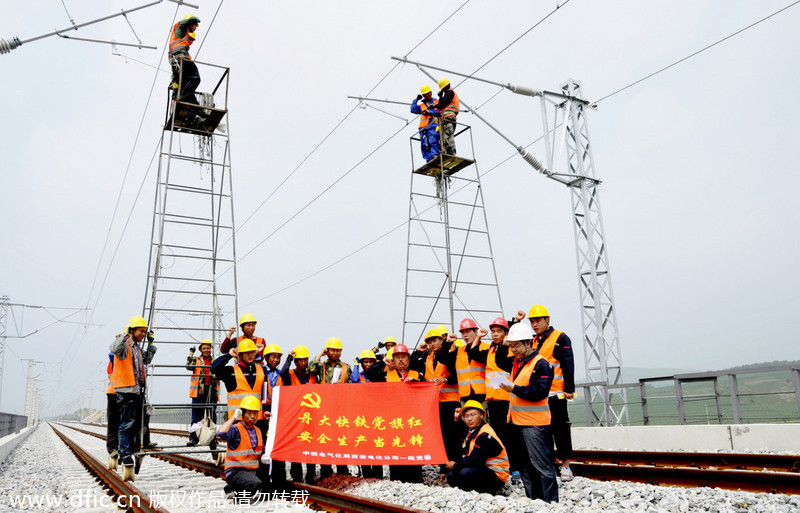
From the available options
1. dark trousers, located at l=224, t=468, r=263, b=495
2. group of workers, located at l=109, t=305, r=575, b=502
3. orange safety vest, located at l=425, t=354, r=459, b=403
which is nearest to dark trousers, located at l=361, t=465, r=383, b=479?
group of workers, located at l=109, t=305, r=575, b=502

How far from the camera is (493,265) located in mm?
15070

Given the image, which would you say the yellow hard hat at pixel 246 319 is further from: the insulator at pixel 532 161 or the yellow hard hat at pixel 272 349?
the insulator at pixel 532 161

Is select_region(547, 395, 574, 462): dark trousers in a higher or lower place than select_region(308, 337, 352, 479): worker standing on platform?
lower

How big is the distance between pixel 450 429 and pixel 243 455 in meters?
2.87

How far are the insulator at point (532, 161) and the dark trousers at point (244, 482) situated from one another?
402 inches

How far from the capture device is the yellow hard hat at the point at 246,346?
8344 millimetres

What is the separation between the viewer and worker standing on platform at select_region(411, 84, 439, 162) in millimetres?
15414

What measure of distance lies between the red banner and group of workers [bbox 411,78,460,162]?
330 inches

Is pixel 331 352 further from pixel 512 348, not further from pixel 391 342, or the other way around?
pixel 512 348

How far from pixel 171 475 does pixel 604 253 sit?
11208 millimetres

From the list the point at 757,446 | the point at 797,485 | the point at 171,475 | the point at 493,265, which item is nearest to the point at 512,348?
the point at 797,485

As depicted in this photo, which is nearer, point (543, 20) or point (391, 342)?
point (543, 20)

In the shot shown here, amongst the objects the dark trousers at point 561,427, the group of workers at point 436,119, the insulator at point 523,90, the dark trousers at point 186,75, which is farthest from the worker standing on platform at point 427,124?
the dark trousers at point 561,427

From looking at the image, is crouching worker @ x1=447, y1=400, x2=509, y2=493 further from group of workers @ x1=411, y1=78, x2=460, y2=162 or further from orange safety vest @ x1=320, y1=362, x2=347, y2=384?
group of workers @ x1=411, y1=78, x2=460, y2=162
